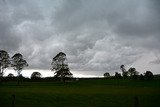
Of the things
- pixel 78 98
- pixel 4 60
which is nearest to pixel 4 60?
pixel 4 60

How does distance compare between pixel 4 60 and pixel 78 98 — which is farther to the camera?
pixel 4 60

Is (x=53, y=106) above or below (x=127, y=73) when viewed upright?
below

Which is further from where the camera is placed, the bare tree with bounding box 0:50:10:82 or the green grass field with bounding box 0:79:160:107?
the bare tree with bounding box 0:50:10:82

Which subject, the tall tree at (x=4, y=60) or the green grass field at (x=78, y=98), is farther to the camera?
the tall tree at (x=4, y=60)

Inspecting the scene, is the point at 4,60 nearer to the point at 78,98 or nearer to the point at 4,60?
the point at 4,60

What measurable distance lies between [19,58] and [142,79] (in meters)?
65.1

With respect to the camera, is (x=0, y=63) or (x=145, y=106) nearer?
(x=145, y=106)

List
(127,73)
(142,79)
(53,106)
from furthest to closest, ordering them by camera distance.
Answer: (127,73)
(142,79)
(53,106)

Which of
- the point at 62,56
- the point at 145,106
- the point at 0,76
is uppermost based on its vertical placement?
the point at 62,56

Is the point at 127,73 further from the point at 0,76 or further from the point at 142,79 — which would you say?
the point at 0,76

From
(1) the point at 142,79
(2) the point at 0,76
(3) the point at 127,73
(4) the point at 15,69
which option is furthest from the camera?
(3) the point at 127,73

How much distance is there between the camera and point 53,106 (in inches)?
989

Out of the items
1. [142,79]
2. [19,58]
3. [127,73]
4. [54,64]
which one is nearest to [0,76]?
[19,58]

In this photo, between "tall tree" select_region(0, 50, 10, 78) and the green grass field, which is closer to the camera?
the green grass field
